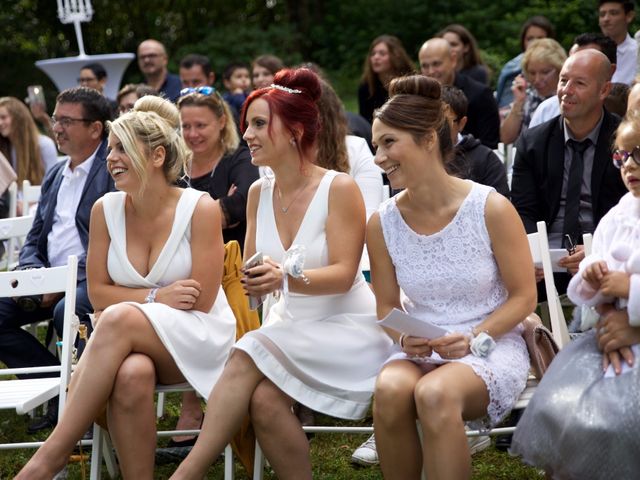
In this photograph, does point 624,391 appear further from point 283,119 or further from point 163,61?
point 163,61

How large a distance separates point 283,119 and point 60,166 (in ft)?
6.69

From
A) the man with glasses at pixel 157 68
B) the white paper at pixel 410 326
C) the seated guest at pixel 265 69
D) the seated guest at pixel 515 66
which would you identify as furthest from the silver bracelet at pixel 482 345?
the man with glasses at pixel 157 68

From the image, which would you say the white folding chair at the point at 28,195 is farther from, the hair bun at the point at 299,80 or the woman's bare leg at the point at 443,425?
the woman's bare leg at the point at 443,425

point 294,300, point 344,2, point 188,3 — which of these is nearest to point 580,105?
point 294,300

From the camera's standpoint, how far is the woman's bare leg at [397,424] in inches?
149

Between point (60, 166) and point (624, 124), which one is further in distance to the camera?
point (60, 166)

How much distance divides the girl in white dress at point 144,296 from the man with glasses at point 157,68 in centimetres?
555

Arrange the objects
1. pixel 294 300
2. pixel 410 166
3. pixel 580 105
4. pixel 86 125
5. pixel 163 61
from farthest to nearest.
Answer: pixel 163 61
pixel 86 125
pixel 580 105
pixel 294 300
pixel 410 166

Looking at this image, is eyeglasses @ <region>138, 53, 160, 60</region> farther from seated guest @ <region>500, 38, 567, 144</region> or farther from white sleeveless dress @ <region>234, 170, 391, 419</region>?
white sleeveless dress @ <region>234, 170, 391, 419</region>

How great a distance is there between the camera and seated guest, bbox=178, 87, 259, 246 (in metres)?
5.80

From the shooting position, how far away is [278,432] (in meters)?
4.12

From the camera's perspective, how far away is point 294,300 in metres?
4.43

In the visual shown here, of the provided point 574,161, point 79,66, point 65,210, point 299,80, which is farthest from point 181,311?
point 79,66

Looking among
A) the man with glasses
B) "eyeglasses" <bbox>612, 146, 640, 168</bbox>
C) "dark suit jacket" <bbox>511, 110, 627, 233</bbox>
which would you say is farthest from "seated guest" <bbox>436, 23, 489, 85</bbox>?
"eyeglasses" <bbox>612, 146, 640, 168</bbox>
